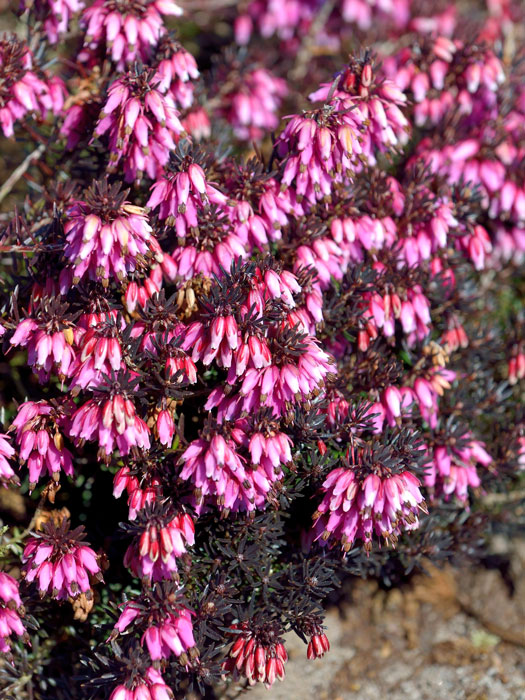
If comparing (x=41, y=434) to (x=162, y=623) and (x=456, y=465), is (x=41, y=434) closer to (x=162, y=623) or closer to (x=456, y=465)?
(x=162, y=623)

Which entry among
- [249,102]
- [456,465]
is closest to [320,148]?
[456,465]

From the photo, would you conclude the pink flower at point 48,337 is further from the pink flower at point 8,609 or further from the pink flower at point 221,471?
the pink flower at point 8,609

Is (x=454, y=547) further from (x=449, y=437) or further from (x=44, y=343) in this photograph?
(x=44, y=343)

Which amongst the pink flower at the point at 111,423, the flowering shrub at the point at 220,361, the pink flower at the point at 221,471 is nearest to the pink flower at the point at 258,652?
the flowering shrub at the point at 220,361

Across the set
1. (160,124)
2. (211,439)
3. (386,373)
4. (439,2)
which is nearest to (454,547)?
(386,373)

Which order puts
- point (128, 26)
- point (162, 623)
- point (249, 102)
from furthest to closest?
point (249, 102) < point (128, 26) < point (162, 623)

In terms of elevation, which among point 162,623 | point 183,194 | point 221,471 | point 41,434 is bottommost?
point 162,623

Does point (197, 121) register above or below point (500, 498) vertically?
above

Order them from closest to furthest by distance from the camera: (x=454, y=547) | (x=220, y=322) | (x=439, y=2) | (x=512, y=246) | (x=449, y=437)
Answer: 1. (x=220, y=322)
2. (x=449, y=437)
3. (x=454, y=547)
4. (x=512, y=246)
5. (x=439, y=2)
